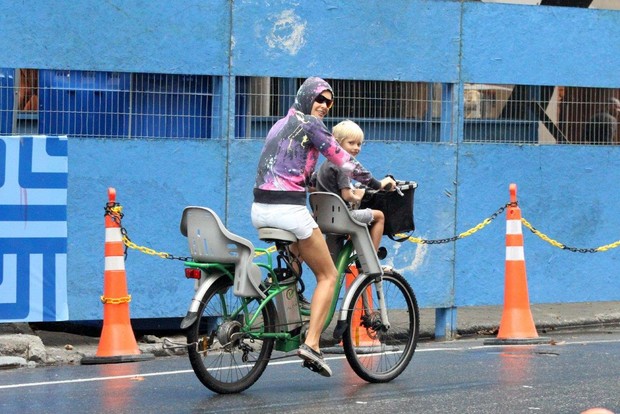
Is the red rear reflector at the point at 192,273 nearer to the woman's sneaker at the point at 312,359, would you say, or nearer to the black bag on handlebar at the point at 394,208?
the woman's sneaker at the point at 312,359

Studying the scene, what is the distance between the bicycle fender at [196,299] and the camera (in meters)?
7.47

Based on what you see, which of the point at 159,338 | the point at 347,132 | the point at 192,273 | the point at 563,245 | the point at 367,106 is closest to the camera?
the point at 192,273

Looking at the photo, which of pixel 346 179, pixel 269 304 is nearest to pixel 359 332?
pixel 269 304

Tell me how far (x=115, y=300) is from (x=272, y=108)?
7.59 feet

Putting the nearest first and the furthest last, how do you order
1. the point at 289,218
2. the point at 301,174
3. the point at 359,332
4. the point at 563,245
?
the point at 289,218, the point at 301,174, the point at 359,332, the point at 563,245

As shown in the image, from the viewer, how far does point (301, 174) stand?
7.93 metres

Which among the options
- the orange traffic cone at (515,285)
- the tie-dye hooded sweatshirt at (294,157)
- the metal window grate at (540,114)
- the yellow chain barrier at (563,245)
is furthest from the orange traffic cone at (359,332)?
the metal window grate at (540,114)

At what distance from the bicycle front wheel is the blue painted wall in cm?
274

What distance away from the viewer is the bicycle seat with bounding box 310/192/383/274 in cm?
814

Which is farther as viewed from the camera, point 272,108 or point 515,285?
point 272,108

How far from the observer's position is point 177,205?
10.9 meters

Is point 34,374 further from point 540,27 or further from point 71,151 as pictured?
point 540,27

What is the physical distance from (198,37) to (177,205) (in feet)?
4.46

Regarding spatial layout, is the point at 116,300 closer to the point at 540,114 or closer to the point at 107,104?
the point at 107,104
